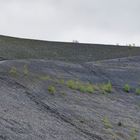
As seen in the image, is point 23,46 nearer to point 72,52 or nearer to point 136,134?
point 72,52

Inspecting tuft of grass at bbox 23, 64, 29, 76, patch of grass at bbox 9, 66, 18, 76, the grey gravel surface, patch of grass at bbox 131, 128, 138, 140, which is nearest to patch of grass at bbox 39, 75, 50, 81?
the grey gravel surface

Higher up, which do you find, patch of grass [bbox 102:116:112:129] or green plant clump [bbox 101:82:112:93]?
green plant clump [bbox 101:82:112:93]

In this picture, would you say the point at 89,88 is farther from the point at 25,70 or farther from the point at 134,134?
the point at 134,134

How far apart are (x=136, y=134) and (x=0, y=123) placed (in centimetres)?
468

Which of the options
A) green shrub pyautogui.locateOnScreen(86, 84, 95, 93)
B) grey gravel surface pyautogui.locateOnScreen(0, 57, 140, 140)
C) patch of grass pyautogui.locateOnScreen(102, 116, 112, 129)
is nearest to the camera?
grey gravel surface pyautogui.locateOnScreen(0, 57, 140, 140)

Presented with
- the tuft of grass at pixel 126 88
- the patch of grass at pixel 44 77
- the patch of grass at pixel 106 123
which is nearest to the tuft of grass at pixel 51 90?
the patch of grass at pixel 44 77

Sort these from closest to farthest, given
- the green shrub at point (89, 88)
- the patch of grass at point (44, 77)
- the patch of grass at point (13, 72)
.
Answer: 1. the patch of grass at point (13, 72)
2. the patch of grass at point (44, 77)
3. the green shrub at point (89, 88)

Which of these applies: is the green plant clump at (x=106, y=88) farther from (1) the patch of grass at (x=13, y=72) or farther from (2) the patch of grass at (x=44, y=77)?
(1) the patch of grass at (x=13, y=72)

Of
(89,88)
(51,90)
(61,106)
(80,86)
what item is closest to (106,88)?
(89,88)

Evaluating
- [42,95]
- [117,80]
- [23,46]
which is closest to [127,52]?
[23,46]

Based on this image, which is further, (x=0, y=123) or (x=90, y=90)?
(x=90, y=90)

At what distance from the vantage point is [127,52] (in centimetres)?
3425

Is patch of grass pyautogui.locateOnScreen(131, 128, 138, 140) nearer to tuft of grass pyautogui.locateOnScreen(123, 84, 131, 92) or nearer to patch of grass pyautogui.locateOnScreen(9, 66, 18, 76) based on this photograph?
patch of grass pyautogui.locateOnScreen(9, 66, 18, 76)

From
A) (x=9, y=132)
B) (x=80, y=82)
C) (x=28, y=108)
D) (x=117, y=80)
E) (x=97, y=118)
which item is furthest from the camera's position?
(x=117, y=80)
